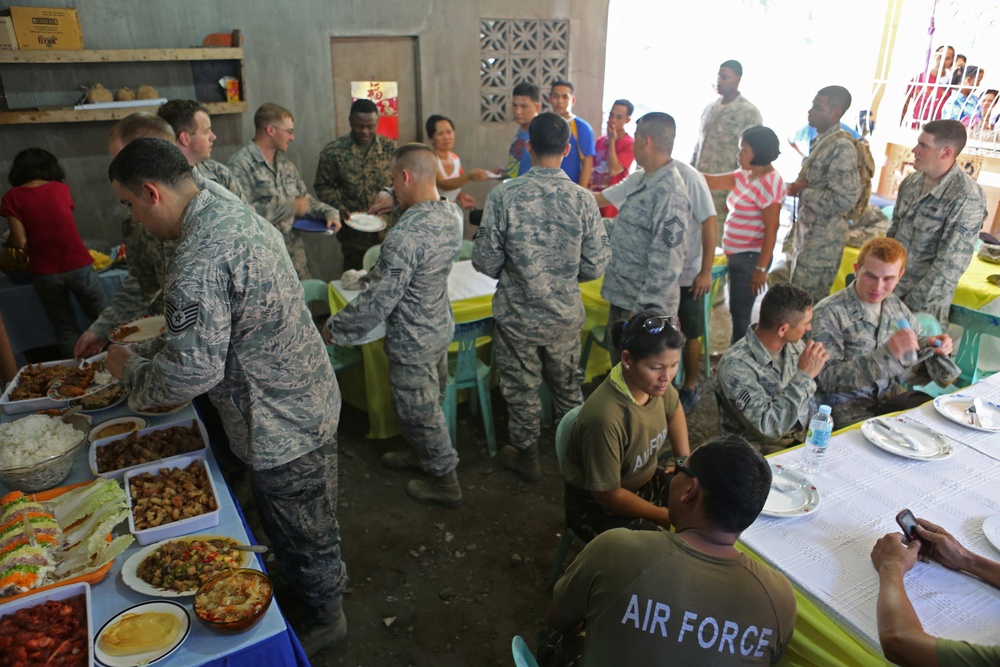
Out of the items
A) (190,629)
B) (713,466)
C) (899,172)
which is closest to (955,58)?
(899,172)

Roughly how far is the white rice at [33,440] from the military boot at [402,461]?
6.13ft

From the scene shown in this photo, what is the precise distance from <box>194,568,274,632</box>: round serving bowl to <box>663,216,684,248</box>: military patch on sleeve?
111 inches

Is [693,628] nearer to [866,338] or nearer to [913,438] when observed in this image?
[913,438]

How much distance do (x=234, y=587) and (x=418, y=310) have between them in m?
1.70

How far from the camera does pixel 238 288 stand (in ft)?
6.70

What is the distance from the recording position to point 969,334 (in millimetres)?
4141

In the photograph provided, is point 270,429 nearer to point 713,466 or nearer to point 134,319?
point 134,319

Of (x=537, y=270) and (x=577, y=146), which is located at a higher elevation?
(x=577, y=146)

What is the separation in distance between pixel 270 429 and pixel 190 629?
28.7 inches

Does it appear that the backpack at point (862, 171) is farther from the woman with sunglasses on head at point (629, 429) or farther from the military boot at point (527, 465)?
the woman with sunglasses on head at point (629, 429)

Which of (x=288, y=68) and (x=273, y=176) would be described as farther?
(x=288, y=68)

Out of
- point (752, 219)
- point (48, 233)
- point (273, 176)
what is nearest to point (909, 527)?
point (752, 219)

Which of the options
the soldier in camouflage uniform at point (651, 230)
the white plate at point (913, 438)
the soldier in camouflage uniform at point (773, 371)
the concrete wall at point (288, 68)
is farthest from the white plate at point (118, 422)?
the concrete wall at point (288, 68)

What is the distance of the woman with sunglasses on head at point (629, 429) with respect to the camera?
2.28 meters
